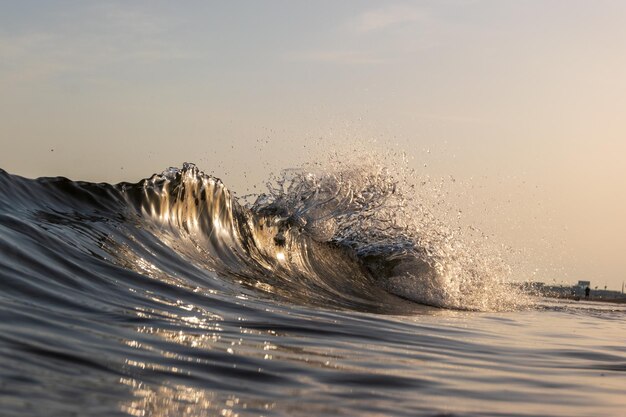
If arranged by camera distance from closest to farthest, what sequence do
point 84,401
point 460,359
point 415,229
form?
point 84,401
point 460,359
point 415,229

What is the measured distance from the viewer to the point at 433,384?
4.08m

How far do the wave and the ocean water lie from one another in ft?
0.14

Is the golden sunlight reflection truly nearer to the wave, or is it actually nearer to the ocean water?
the ocean water

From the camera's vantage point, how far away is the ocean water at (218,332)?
3.34 metres

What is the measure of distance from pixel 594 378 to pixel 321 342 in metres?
1.49

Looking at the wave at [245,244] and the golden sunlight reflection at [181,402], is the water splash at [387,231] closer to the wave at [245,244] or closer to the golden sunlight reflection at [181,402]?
the wave at [245,244]

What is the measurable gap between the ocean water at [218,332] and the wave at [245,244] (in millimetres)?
43

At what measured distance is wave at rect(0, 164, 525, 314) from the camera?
6973 millimetres

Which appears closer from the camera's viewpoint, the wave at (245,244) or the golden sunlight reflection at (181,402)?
the golden sunlight reflection at (181,402)

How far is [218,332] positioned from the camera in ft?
16.3

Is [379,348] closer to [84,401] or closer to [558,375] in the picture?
[558,375]

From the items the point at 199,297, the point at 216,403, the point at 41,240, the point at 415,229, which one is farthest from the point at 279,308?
the point at 415,229

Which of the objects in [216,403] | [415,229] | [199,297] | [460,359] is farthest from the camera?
[415,229]

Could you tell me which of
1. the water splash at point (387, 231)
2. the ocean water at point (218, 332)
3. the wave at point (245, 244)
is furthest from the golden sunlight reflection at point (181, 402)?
the water splash at point (387, 231)
